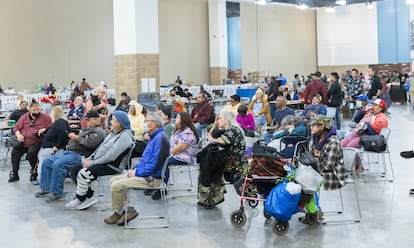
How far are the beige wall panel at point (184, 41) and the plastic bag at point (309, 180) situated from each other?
784 inches

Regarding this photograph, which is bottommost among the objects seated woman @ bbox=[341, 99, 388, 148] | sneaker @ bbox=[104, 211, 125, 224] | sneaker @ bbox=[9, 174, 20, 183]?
sneaker @ bbox=[104, 211, 125, 224]

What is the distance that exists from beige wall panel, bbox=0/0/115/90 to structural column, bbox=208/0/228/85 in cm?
522

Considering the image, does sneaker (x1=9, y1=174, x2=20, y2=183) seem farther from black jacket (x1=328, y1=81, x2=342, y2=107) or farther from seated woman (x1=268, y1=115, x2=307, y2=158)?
black jacket (x1=328, y1=81, x2=342, y2=107)

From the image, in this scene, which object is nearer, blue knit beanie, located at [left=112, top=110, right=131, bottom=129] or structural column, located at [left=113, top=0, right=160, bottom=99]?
blue knit beanie, located at [left=112, top=110, right=131, bottom=129]

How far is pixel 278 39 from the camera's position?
30500mm

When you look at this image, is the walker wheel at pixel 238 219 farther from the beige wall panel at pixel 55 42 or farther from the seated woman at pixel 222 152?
the beige wall panel at pixel 55 42

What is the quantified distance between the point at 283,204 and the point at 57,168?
9.67 ft

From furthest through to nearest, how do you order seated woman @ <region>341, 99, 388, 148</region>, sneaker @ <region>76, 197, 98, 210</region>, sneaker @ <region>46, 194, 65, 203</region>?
1. seated woman @ <region>341, 99, 388, 148</region>
2. sneaker @ <region>46, 194, 65, 203</region>
3. sneaker @ <region>76, 197, 98, 210</region>

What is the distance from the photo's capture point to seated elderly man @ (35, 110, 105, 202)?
21.5 feet

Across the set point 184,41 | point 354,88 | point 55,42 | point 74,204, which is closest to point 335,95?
point 354,88

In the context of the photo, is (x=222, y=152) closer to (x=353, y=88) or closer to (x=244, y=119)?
(x=244, y=119)

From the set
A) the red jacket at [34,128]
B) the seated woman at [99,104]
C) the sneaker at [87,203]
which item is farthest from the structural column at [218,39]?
the sneaker at [87,203]

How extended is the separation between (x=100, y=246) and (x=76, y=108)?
583cm

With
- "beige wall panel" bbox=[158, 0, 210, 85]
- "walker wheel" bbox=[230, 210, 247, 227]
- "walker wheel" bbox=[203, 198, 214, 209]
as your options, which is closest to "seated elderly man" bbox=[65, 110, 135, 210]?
"walker wheel" bbox=[203, 198, 214, 209]
